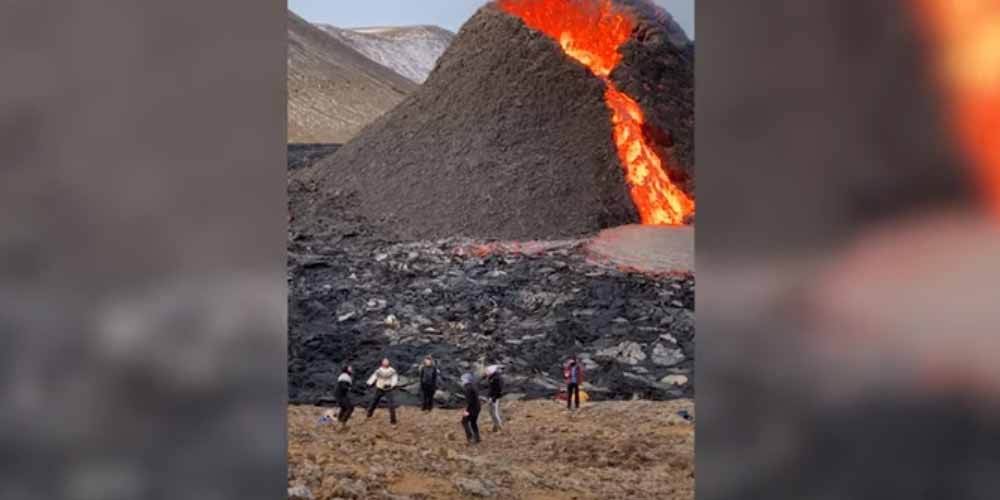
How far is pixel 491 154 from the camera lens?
15219mm

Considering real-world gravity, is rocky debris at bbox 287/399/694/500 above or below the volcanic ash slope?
below

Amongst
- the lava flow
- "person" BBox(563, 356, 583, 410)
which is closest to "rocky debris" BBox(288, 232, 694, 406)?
"person" BBox(563, 356, 583, 410)

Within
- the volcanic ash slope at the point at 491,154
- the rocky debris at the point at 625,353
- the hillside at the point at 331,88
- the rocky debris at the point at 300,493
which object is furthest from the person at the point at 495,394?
the hillside at the point at 331,88

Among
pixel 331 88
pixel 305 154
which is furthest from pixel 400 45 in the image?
pixel 305 154

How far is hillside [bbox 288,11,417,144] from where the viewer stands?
25797 mm

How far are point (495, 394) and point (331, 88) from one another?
2045 cm

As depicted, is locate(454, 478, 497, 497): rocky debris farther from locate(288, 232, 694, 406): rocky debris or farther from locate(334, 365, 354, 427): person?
locate(288, 232, 694, 406): rocky debris

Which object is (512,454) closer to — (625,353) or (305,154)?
(625,353)
